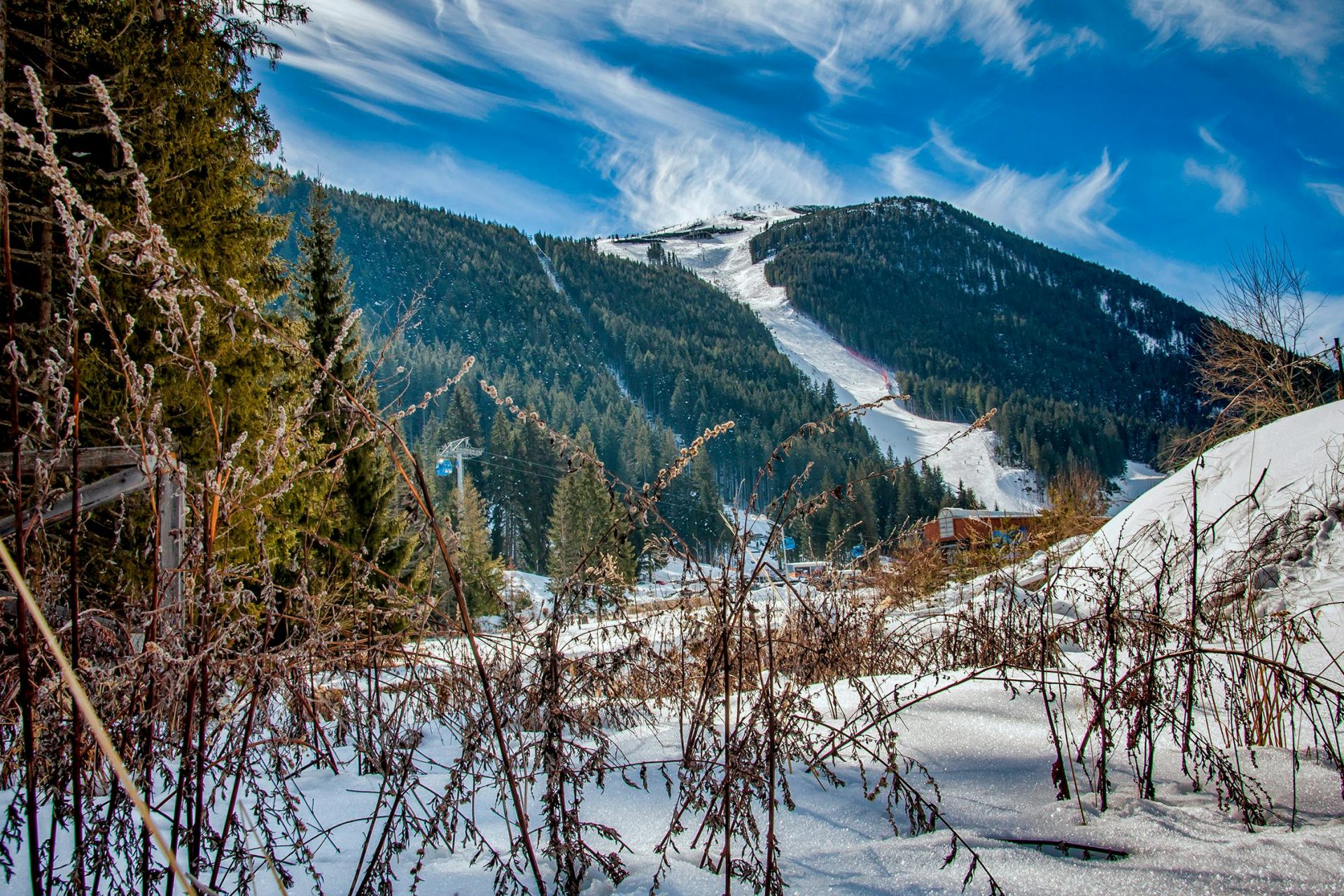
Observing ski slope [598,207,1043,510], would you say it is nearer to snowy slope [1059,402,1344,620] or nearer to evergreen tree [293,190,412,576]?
evergreen tree [293,190,412,576]

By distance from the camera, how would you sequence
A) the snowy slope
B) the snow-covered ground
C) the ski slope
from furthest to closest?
the ski slope < the snow-covered ground < the snowy slope

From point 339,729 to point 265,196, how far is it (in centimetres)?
830

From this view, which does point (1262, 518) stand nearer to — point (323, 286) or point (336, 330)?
point (336, 330)

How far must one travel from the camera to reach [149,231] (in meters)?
1.04

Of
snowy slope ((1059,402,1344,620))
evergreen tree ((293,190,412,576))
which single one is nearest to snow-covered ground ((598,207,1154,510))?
evergreen tree ((293,190,412,576))

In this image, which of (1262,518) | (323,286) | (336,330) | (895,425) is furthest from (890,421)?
(1262,518)

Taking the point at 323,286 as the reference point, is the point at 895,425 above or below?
above

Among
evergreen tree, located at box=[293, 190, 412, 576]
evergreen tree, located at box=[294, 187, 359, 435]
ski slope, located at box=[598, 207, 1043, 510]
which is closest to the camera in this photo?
evergreen tree, located at box=[293, 190, 412, 576]

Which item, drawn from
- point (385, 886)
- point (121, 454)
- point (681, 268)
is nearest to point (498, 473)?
point (121, 454)

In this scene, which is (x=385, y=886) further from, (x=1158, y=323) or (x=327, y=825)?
(x=1158, y=323)

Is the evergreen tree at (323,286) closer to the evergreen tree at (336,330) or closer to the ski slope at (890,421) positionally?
the evergreen tree at (336,330)

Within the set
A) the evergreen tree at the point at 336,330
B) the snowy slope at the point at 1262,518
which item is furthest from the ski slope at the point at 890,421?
the snowy slope at the point at 1262,518

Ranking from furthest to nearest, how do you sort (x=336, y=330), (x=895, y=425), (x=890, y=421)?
(x=890, y=421) → (x=895, y=425) → (x=336, y=330)

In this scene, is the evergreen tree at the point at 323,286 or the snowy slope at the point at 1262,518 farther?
the evergreen tree at the point at 323,286
